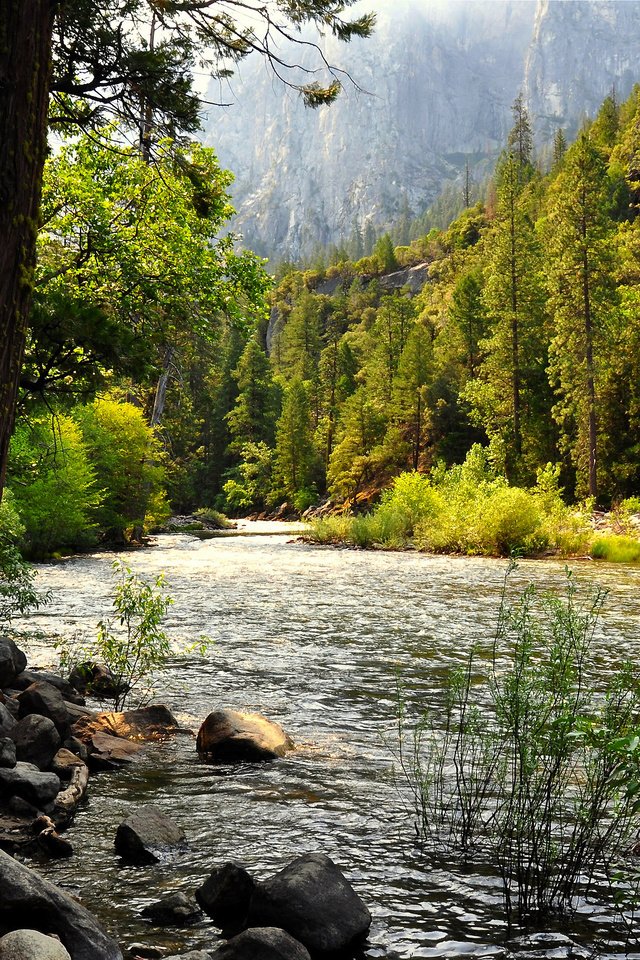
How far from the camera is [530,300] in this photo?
43594mm

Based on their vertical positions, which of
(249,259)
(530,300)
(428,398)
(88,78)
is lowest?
(88,78)

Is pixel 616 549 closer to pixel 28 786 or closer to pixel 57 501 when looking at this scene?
pixel 57 501

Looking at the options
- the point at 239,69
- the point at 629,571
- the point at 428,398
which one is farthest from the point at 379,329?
the point at 239,69

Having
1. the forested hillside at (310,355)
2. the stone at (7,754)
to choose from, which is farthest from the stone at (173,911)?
the forested hillside at (310,355)

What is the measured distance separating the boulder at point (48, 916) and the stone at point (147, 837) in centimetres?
112

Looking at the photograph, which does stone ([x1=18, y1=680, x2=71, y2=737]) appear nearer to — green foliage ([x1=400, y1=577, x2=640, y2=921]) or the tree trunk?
green foliage ([x1=400, y1=577, x2=640, y2=921])

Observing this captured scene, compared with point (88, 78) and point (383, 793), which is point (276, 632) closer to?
point (383, 793)

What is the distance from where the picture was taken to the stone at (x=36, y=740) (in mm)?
5738

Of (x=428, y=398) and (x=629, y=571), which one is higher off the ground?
(x=428, y=398)

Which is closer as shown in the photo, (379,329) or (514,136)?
(379,329)

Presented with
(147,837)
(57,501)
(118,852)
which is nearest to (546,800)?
(147,837)

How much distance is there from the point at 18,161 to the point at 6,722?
410 centimetres

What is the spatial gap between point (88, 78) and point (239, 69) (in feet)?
4.12

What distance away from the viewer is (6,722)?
19.4 feet
